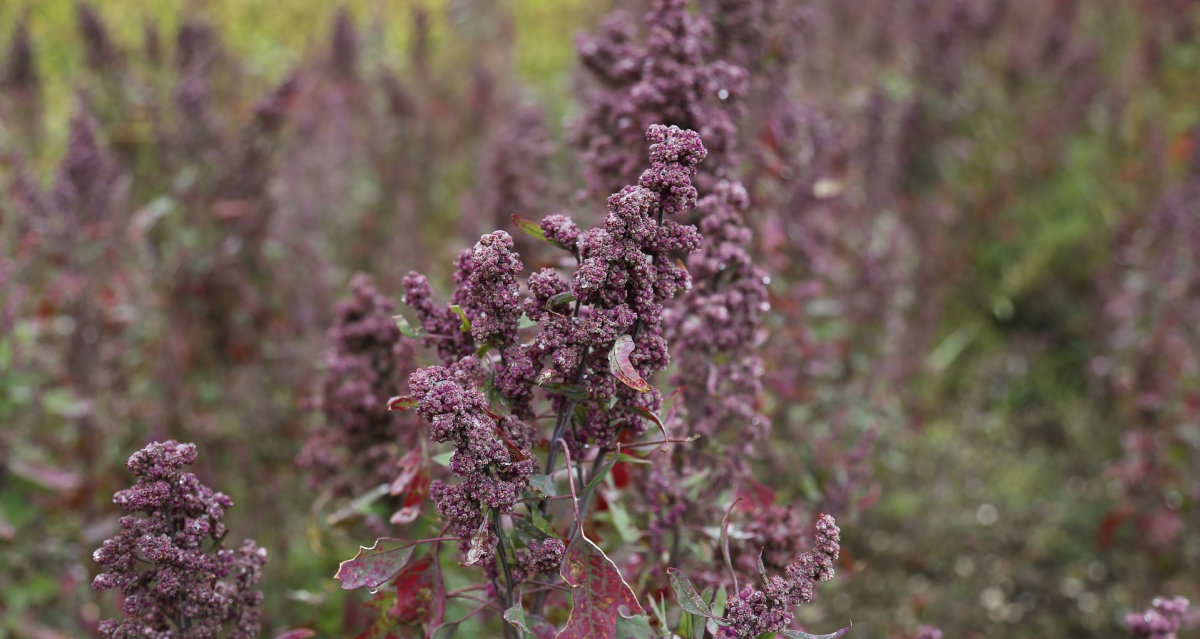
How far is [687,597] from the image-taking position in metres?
1.47

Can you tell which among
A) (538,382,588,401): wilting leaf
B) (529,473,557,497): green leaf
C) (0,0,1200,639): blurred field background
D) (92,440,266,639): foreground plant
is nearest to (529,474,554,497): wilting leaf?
(529,473,557,497): green leaf

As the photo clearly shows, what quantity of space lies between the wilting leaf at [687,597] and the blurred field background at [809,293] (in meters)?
0.97

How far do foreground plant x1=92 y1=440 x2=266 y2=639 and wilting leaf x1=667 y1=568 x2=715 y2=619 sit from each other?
0.74 m

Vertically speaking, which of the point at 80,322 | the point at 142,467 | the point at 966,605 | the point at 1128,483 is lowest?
the point at 966,605

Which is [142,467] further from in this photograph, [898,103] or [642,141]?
[898,103]

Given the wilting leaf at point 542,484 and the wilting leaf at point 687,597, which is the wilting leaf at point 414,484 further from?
the wilting leaf at point 687,597

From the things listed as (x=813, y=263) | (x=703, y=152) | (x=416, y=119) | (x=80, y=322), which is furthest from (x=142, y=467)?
(x=416, y=119)

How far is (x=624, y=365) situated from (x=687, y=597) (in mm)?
393

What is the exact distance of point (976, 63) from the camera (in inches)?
302

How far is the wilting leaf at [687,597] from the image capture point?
4.76 ft

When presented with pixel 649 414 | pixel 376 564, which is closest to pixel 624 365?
pixel 649 414

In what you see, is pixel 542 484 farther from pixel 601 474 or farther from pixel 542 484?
pixel 601 474

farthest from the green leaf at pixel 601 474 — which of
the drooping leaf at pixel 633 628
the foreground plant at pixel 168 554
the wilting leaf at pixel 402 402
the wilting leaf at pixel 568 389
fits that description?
the foreground plant at pixel 168 554

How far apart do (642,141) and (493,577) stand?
1.05 meters
